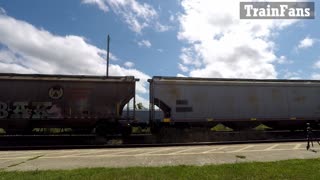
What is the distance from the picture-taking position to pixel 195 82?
21.1 m

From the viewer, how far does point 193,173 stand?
877 cm

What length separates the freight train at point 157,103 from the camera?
18.7 metres

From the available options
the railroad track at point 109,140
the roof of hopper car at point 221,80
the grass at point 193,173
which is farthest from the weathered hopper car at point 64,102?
the grass at point 193,173

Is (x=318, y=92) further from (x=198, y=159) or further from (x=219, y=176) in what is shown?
(x=219, y=176)

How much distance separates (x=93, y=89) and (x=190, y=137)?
21.6ft

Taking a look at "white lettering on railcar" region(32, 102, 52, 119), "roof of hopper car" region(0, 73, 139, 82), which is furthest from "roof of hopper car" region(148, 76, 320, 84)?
"white lettering on railcar" region(32, 102, 52, 119)

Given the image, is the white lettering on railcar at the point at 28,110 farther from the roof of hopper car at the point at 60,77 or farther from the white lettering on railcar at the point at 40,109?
the roof of hopper car at the point at 60,77

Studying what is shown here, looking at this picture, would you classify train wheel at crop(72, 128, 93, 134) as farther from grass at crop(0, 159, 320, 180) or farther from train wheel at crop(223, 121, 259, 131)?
grass at crop(0, 159, 320, 180)

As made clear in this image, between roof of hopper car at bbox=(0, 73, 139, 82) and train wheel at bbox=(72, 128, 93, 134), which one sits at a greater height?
roof of hopper car at bbox=(0, 73, 139, 82)

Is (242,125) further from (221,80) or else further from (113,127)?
(113,127)

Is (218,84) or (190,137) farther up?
(218,84)

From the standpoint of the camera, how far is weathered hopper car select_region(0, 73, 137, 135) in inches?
733

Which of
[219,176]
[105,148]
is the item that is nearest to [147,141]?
[105,148]

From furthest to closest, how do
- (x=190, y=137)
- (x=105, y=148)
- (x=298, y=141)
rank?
(x=190, y=137), (x=298, y=141), (x=105, y=148)
